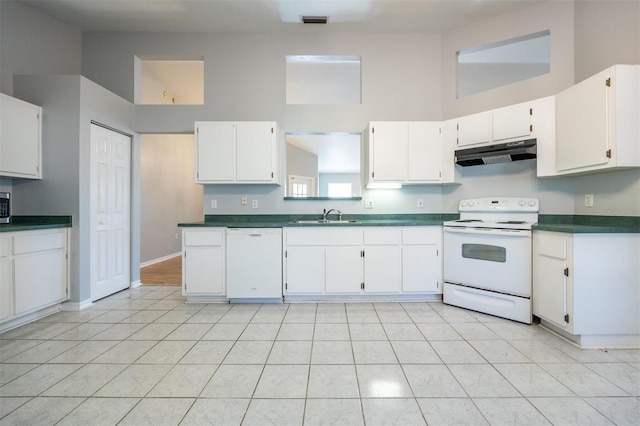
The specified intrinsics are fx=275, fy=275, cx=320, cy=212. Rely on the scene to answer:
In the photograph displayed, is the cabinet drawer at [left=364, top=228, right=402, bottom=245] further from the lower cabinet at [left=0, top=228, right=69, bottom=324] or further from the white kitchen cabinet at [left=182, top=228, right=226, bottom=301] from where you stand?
the lower cabinet at [left=0, top=228, right=69, bottom=324]

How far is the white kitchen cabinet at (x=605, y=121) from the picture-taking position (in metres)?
2.02

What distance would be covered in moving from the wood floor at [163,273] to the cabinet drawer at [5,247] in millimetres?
1674

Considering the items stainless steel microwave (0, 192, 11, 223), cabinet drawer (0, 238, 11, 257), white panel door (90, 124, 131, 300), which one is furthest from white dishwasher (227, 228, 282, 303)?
stainless steel microwave (0, 192, 11, 223)

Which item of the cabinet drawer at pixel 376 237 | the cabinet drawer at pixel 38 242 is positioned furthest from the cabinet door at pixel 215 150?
the cabinet drawer at pixel 376 237

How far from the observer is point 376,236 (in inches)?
117

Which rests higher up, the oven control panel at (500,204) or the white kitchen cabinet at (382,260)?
the oven control panel at (500,204)

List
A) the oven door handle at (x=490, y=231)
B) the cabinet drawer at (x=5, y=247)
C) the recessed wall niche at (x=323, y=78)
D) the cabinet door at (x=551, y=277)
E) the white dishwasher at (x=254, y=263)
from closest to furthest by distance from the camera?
the cabinet door at (x=551, y=277) → the cabinet drawer at (x=5, y=247) → the oven door handle at (x=490, y=231) → the white dishwasher at (x=254, y=263) → the recessed wall niche at (x=323, y=78)

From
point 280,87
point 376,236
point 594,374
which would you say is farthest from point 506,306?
point 280,87

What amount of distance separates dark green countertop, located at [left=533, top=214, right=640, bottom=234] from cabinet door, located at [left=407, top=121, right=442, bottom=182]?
114 cm

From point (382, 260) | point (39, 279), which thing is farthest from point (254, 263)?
point (39, 279)

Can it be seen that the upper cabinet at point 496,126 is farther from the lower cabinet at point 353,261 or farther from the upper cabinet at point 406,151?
the lower cabinet at point 353,261

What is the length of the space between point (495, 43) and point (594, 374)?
3.35 metres

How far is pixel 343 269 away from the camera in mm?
2979

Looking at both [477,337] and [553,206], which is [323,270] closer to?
[477,337]
